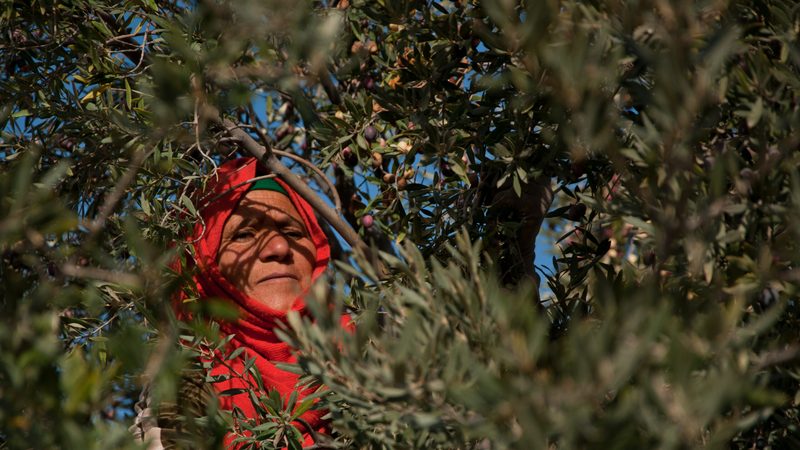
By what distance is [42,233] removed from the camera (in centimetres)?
158

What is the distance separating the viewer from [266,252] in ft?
10.5

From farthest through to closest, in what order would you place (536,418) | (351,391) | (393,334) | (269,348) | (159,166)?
(269,348) < (159,166) < (393,334) < (351,391) < (536,418)

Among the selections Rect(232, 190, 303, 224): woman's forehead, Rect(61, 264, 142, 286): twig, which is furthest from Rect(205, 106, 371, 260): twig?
Rect(61, 264, 142, 286): twig

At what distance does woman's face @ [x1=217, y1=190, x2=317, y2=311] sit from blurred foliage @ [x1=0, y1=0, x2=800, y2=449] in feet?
0.94

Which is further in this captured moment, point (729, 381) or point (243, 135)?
point (243, 135)

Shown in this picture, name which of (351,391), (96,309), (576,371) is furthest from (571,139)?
(96,309)

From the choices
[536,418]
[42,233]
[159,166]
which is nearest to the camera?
[536,418]

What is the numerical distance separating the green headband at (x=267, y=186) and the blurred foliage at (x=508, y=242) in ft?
1.38

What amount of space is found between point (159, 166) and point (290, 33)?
1226 millimetres

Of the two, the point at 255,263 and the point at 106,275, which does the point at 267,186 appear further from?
the point at 106,275

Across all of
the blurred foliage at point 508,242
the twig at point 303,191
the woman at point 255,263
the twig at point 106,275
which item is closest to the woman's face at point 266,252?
the woman at point 255,263

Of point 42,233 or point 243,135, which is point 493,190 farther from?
point 42,233

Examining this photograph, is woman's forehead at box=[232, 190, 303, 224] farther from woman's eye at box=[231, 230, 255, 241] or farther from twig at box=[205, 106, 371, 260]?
twig at box=[205, 106, 371, 260]

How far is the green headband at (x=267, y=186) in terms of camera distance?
3330 millimetres
